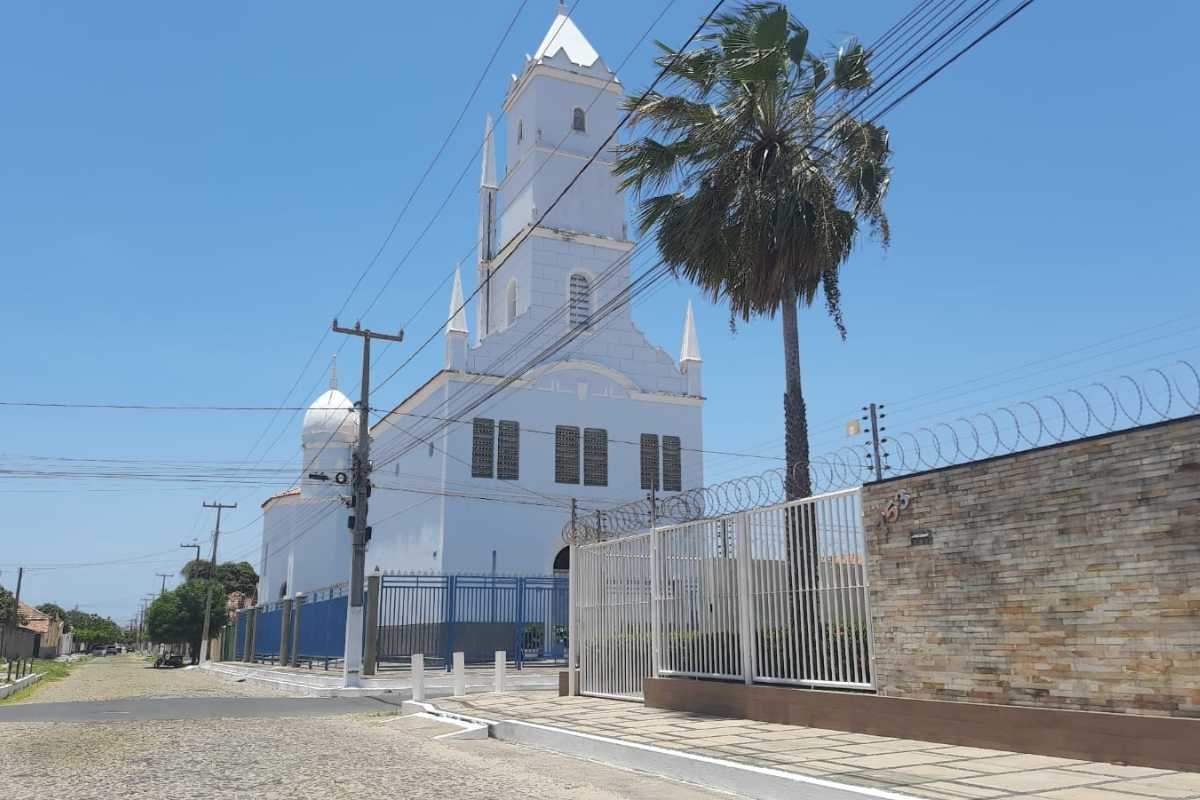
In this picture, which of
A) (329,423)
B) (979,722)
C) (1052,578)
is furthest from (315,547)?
(1052,578)

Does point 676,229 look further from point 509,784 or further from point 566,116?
point 566,116

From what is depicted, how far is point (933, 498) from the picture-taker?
9258 millimetres

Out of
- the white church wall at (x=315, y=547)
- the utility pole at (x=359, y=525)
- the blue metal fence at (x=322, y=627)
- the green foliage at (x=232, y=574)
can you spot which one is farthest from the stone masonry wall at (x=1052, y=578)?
the green foliage at (x=232, y=574)

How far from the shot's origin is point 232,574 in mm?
92000

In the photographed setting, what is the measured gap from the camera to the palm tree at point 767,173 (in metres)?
13.0

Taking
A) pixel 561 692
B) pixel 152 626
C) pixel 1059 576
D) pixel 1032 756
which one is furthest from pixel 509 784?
pixel 152 626

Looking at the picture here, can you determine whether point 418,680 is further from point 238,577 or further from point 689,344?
point 238,577

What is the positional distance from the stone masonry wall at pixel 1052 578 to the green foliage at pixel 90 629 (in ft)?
466

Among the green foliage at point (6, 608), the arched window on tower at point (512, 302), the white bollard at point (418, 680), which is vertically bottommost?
the white bollard at point (418, 680)

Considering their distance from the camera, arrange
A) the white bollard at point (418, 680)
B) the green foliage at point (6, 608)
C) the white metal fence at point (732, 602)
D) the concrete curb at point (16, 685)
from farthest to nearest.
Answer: the green foliage at point (6, 608)
the concrete curb at point (16, 685)
the white bollard at point (418, 680)
the white metal fence at point (732, 602)

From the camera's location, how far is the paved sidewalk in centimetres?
645

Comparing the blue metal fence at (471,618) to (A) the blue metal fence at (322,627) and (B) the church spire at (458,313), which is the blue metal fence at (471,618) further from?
(B) the church spire at (458,313)

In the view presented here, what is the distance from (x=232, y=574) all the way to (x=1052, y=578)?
93444 mm

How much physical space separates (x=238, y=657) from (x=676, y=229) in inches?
1477
